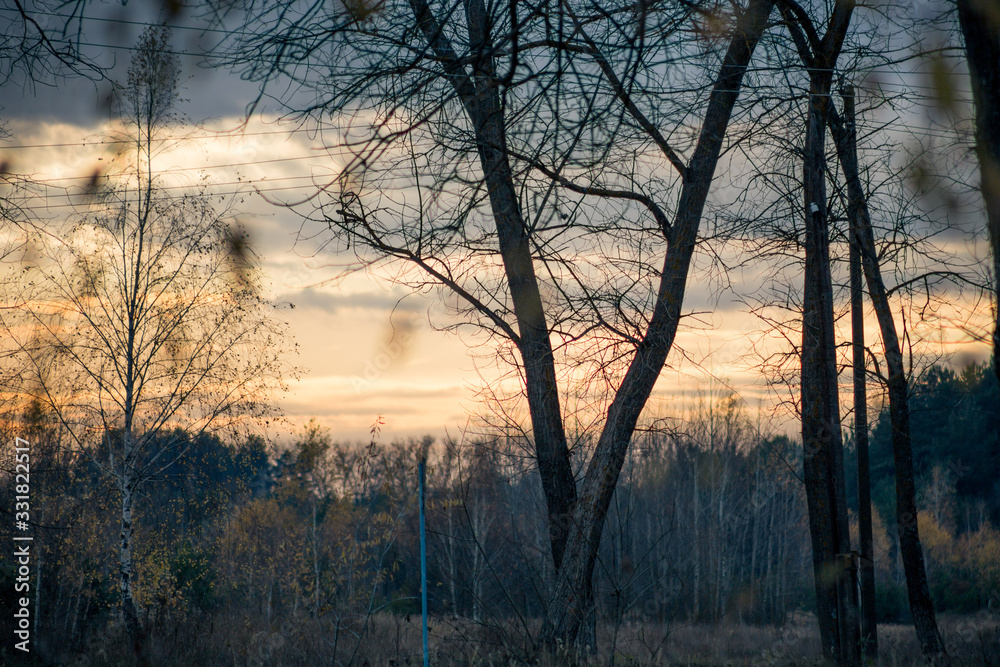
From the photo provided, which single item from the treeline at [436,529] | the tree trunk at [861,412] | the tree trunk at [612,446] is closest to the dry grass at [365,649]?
the treeline at [436,529]

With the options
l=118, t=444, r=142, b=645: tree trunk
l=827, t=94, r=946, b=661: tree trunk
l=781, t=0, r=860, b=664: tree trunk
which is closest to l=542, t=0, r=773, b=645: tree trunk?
l=781, t=0, r=860, b=664: tree trunk

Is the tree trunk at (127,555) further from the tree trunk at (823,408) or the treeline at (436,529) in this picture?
the tree trunk at (823,408)

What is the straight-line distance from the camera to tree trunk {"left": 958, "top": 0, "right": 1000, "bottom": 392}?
4.71 meters

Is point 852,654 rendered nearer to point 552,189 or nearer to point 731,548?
point 552,189

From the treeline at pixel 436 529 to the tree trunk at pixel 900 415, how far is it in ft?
3.28

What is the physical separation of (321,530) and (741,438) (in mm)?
20421

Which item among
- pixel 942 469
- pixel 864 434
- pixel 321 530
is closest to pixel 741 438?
pixel 942 469

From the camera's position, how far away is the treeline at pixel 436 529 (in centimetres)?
1330

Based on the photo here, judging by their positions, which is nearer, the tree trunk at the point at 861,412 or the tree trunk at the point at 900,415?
the tree trunk at the point at 900,415

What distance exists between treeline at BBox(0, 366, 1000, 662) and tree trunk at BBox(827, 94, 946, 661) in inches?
39.4

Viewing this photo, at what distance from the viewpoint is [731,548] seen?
39.0m

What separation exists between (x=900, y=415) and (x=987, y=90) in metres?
8.72

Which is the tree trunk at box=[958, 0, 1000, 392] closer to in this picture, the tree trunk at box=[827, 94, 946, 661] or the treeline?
the treeline

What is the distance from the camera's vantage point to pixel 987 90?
475 cm
